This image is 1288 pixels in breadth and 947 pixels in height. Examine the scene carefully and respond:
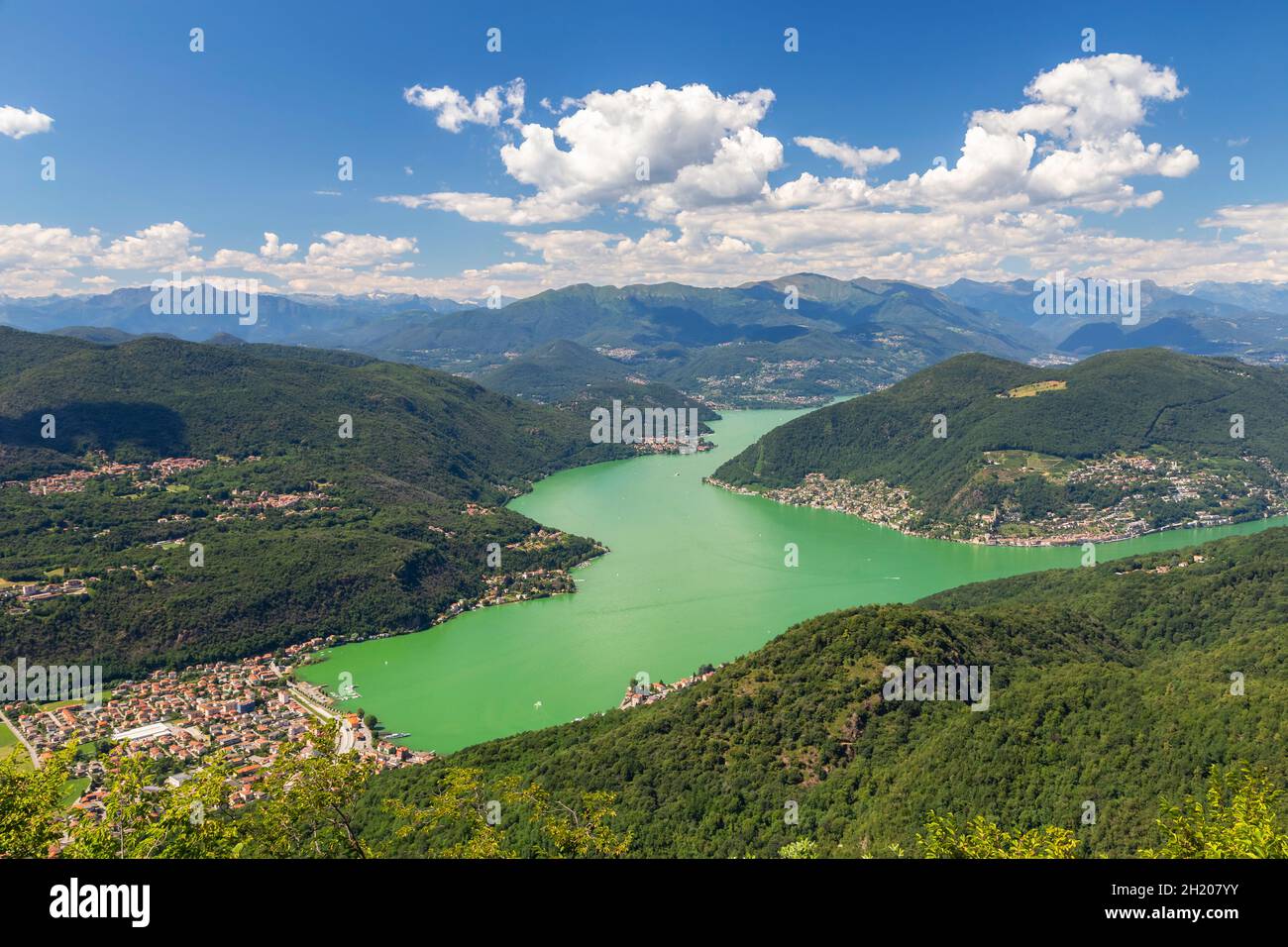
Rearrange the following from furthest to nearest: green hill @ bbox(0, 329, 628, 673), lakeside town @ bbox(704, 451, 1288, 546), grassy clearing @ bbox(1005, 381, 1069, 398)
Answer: grassy clearing @ bbox(1005, 381, 1069, 398)
lakeside town @ bbox(704, 451, 1288, 546)
green hill @ bbox(0, 329, 628, 673)

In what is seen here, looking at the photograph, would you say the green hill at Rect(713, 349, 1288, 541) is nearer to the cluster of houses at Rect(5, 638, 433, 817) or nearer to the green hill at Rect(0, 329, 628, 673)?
the green hill at Rect(0, 329, 628, 673)

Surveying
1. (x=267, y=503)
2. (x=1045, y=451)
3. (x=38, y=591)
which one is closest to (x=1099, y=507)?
(x=1045, y=451)

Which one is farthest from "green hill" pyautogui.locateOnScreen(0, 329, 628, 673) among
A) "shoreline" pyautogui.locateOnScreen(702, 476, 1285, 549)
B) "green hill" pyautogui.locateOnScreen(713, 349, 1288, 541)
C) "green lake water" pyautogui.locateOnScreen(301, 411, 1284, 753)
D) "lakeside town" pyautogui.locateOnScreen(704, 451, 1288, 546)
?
"green hill" pyautogui.locateOnScreen(713, 349, 1288, 541)

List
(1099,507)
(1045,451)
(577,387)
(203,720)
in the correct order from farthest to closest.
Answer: (577,387) → (1045,451) → (1099,507) → (203,720)

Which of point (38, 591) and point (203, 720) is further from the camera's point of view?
point (38, 591)

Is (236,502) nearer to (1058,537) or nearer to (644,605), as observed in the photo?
(644,605)

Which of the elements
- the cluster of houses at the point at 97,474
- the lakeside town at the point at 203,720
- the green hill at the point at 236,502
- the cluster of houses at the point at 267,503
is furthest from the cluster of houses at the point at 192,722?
the cluster of houses at the point at 97,474

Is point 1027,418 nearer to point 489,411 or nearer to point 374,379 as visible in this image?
point 489,411
